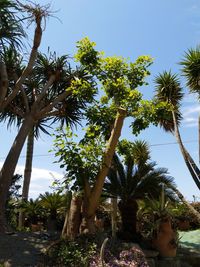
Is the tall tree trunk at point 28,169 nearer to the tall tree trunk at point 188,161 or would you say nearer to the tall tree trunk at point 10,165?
the tall tree trunk at point 10,165

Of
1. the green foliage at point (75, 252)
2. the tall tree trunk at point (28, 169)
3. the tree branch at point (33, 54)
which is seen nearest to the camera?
the green foliage at point (75, 252)

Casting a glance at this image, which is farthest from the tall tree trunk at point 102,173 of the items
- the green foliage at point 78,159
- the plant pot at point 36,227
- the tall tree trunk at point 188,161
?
the tall tree trunk at point 188,161

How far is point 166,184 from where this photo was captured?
45.7 ft

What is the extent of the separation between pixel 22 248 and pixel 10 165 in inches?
→ 145

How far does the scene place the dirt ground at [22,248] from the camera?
388 inches

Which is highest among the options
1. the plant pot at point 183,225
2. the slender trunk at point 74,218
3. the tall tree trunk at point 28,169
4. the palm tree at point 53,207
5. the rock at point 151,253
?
the tall tree trunk at point 28,169

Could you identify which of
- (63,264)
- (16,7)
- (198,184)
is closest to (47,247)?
(63,264)

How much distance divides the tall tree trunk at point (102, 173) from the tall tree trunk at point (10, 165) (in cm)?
287

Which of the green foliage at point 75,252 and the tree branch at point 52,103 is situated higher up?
the tree branch at point 52,103

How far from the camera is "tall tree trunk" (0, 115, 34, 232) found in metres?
13.1

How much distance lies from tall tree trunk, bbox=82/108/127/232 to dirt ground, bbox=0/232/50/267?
4.58 feet

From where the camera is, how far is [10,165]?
13695 millimetres

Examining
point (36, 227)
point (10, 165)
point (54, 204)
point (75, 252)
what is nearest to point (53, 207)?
point (54, 204)

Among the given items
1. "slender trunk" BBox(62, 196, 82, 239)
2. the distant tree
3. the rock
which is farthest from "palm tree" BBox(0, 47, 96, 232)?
the rock
